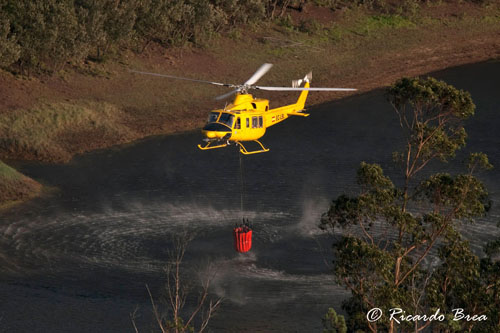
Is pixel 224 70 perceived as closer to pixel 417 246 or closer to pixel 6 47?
pixel 6 47

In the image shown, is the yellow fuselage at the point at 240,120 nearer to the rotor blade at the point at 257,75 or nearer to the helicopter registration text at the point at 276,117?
the helicopter registration text at the point at 276,117

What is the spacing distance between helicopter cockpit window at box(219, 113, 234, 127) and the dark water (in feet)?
25.7

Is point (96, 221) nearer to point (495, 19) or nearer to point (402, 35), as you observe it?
point (402, 35)

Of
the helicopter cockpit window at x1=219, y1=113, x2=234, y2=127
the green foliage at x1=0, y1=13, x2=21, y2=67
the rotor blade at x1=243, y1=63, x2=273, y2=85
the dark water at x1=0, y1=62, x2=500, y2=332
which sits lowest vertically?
the dark water at x1=0, y1=62, x2=500, y2=332

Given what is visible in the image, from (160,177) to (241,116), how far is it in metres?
17.5

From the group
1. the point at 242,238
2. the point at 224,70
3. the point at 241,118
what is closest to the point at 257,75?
the point at 241,118

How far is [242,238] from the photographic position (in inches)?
2105

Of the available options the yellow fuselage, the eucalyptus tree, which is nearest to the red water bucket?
the yellow fuselage

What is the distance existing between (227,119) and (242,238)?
640 cm

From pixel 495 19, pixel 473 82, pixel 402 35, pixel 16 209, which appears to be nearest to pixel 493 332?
pixel 16 209

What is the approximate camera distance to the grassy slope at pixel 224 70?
252 ft

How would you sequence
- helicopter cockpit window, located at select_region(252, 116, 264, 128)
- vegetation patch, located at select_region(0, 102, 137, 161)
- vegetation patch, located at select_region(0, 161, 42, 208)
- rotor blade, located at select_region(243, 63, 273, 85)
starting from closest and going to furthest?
rotor blade, located at select_region(243, 63, 273, 85)
helicopter cockpit window, located at select_region(252, 116, 264, 128)
vegetation patch, located at select_region(0, 161, 42, 208)
vegetation patch, located at select_region(0, 102, 137, 161)

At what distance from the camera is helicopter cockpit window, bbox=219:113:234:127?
5308cm

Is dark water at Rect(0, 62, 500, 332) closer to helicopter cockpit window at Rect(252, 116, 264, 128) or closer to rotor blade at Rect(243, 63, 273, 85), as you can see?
helicopter cockpit window at Rect(252, 116, 264, 128)
